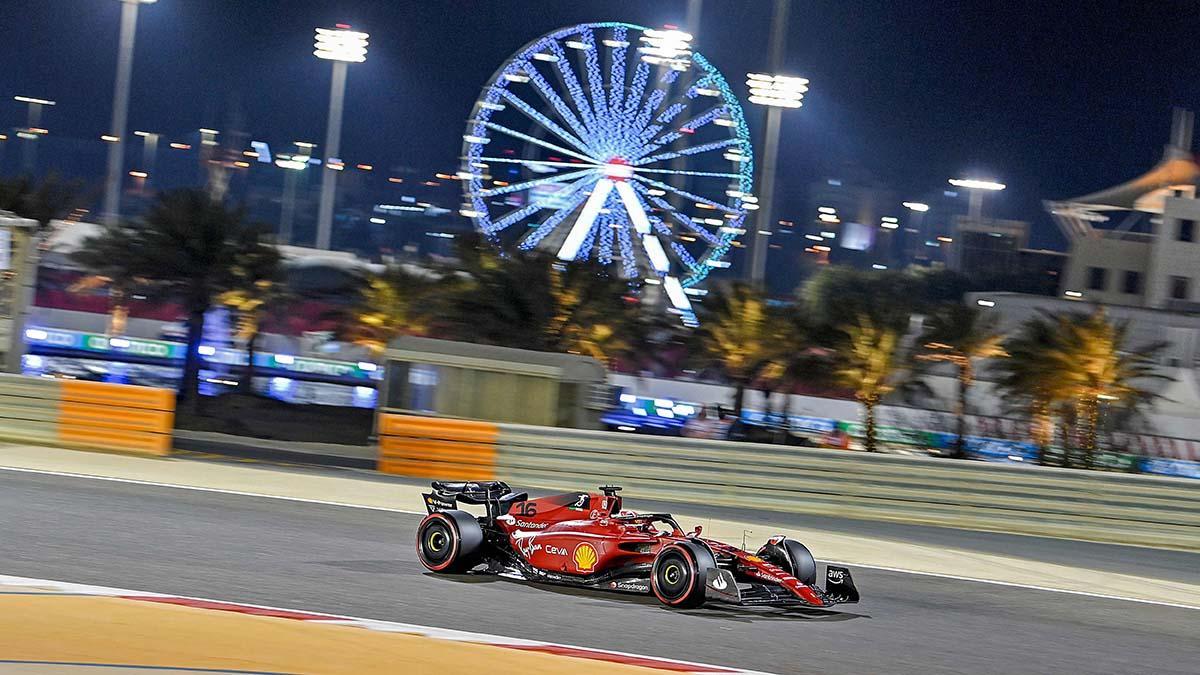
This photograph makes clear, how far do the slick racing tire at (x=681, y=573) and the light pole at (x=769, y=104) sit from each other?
2593 cm

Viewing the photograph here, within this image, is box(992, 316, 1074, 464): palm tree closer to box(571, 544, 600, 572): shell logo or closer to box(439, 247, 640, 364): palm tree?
box(439, 247, 640, 364): palm tree

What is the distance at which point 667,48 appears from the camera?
138ft

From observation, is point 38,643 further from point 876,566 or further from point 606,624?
point 876,566

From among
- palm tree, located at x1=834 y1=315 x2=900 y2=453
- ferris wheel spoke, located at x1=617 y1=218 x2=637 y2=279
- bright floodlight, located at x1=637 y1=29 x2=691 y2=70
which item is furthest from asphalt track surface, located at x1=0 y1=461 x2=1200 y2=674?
bright floodlight, located at x1=637 y1=29 x2=691 y2=70

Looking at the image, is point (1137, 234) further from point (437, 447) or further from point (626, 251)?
point (437, 447)

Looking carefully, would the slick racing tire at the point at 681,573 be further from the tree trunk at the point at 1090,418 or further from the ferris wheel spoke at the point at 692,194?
the ferris wheel spoke at the point at 692,194

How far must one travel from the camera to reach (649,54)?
4162cm

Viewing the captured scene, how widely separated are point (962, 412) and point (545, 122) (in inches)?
586


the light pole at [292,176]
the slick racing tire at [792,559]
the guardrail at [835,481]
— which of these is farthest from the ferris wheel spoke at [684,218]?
the light pole at [292,176]

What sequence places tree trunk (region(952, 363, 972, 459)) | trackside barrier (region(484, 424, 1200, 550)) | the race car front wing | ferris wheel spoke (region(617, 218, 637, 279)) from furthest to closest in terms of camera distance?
ferris wheel spoke (region(617, 218, 637, 279)), tree trunk (region(952, 363, 972, 459)), trackside barrier (region(484, 424, 1200, 550)), the race car front wing

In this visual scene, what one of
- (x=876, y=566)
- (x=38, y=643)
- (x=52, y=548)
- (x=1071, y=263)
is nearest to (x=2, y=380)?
(x=52, y=548)

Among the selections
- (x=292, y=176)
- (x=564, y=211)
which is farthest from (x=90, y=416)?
(x=292, y=176)

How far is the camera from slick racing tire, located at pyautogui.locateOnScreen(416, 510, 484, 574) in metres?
8.94

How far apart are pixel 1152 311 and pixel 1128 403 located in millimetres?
19609
